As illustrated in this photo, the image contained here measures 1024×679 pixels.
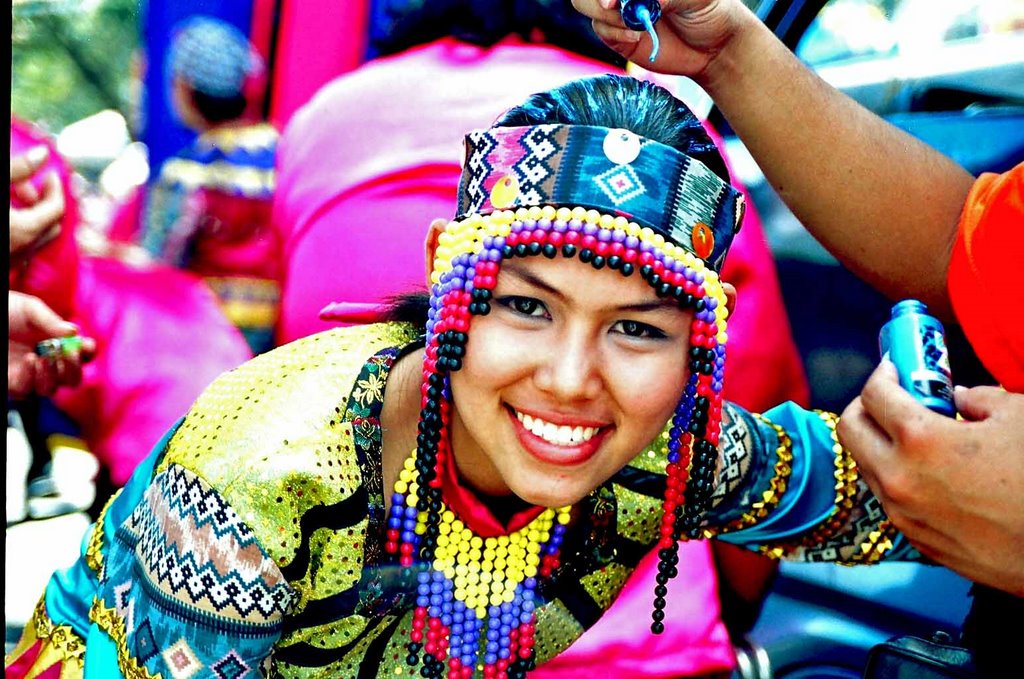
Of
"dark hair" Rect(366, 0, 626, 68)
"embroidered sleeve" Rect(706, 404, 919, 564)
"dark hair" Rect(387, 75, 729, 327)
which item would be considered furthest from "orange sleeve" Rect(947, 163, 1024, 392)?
"dark hair" Rect(366, 0, 626, 68)

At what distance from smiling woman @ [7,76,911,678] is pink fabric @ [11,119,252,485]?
31.8 inches

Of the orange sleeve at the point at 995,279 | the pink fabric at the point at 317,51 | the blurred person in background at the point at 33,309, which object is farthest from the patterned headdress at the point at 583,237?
the pink fabric at the point at 317,51

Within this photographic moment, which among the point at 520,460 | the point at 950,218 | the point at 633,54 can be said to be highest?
the point at 633,54

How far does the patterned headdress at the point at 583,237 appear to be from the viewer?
55.5 inches

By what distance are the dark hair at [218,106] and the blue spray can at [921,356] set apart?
104 inches

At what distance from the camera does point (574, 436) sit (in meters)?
1.49

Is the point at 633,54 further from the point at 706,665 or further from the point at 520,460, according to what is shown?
the point at 706,665

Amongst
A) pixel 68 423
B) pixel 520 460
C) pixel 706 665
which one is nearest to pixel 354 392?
pixel 520 460

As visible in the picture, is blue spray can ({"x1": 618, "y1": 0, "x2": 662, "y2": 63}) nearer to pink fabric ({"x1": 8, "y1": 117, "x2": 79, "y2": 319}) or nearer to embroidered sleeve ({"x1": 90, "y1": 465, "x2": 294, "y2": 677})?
embroidered sleeve ({"x1": 90, "y1": 465, "x2": 294, "y2": 677})

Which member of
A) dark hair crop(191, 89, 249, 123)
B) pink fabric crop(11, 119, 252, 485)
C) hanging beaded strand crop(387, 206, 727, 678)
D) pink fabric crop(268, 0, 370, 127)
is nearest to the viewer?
hanging beaded strand crop(387, 206, 727, 678)

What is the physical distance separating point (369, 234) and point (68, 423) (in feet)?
3.27

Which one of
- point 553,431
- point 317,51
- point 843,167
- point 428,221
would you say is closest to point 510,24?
point 428,221

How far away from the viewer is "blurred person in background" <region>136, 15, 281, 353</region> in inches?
128

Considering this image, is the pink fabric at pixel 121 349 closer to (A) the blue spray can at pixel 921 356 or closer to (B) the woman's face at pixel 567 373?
(B) the woman's face at pixel 567 373
